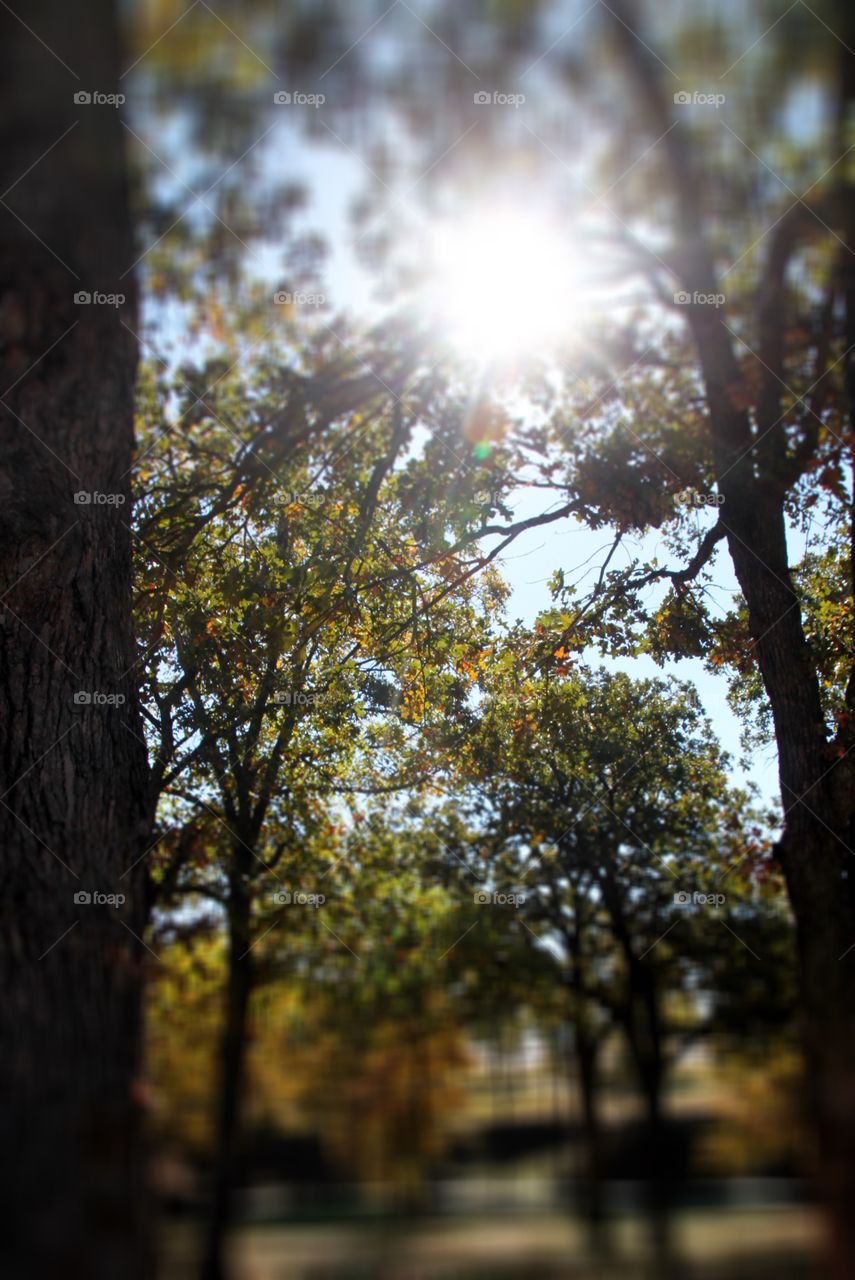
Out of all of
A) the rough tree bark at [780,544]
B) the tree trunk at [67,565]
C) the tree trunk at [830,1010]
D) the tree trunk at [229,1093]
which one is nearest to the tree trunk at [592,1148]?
the tree trunk at [830,1010]

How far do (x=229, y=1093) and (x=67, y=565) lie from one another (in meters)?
2.99

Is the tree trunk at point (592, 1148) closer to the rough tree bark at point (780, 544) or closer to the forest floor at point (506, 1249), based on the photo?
the forest floor at point (506, 1249)

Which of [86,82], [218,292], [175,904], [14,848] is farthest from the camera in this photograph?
[218,292]

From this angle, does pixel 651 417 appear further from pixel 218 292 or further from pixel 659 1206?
pixel 659 1206

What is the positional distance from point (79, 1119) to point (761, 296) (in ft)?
20.6

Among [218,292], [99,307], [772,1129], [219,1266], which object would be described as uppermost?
[218,292]

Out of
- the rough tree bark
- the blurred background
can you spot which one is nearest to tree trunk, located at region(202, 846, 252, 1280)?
the blurred background

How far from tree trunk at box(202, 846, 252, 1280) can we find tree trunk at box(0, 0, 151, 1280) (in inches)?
21.5

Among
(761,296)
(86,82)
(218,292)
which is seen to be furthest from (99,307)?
(761,296)

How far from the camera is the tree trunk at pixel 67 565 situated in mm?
3867

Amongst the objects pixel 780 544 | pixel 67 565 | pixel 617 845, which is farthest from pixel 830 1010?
pixel 67 565

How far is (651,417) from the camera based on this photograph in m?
7.03

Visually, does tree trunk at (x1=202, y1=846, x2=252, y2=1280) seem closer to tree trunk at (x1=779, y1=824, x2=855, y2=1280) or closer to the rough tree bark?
tree trunk at (x1=779, y1=824, x2=855, y2=1280)

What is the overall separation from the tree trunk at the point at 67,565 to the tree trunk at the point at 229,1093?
55 centimetres
